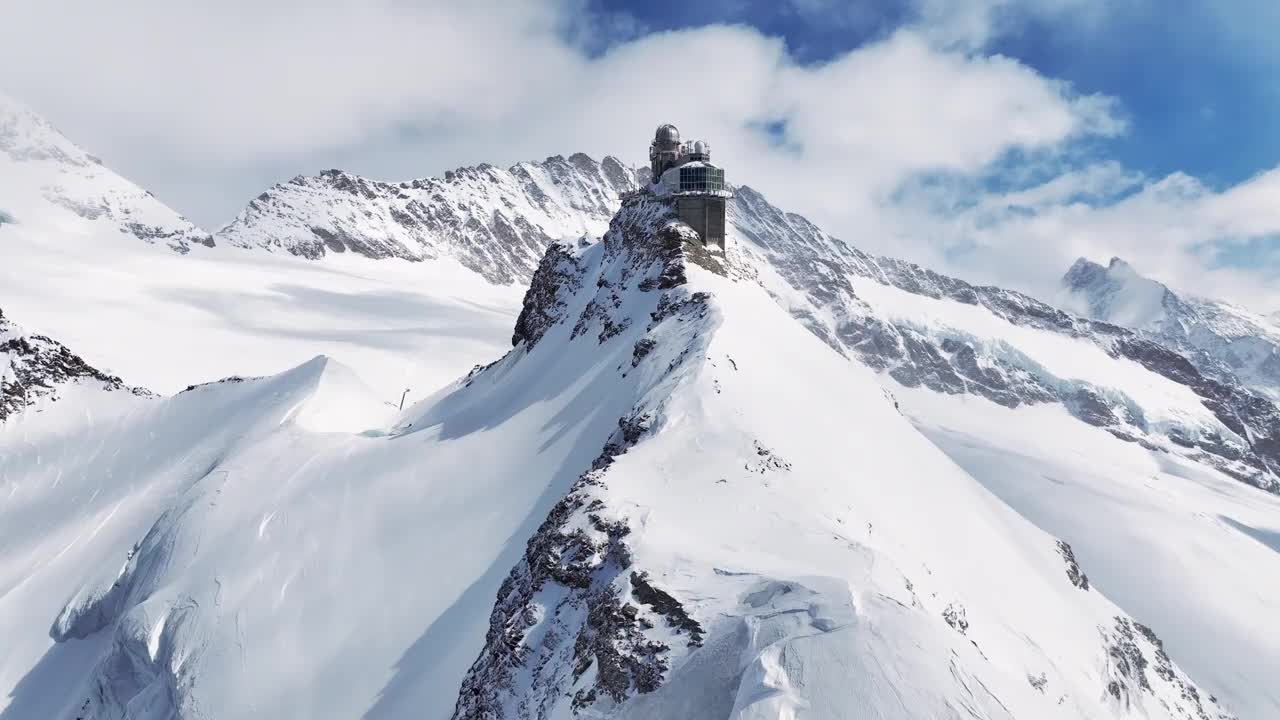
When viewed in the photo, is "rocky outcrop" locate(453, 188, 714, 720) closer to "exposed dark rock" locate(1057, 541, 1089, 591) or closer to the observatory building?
the observatory building

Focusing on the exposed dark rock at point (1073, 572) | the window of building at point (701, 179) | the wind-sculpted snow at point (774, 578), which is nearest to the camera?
the wind-sculpted snow at point (774, 578)

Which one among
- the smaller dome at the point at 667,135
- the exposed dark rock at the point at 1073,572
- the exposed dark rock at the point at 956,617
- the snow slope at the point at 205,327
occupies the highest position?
the smaller dome at the point at 667,135

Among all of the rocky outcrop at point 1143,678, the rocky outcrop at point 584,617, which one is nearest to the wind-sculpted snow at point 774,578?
the rocky outcrop at point 584,617

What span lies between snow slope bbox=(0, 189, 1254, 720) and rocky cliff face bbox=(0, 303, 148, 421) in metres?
3.17

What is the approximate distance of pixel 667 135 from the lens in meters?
78.5

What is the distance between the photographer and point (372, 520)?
48719mm

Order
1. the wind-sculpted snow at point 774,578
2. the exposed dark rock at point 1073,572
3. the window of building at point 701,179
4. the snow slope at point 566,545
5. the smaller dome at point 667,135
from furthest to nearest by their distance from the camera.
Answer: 1. the smaller dome at point 667,135
2. the window of building at point 701,179
3. the exposed dark rock at point 1073,572
4. the snow slope at point 566,545
5. the wind-sculpted snow at point 774,578

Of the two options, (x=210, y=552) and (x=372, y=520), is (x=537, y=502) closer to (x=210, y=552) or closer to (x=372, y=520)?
(x=372, y=520)

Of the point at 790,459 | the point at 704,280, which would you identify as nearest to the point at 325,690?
the point at 790,459

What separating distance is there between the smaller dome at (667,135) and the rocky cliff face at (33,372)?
2363 inches

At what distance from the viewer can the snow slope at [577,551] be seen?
62.4 ft

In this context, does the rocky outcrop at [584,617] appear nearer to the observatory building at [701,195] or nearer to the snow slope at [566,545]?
the snow slope at [566,545]

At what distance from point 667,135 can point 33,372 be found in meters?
69.5

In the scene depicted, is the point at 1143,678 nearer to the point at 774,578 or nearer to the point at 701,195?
the point at 774,578
